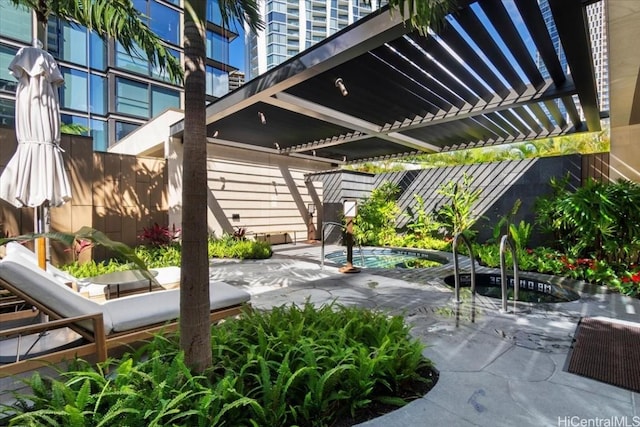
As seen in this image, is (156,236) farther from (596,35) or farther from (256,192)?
(596,35)

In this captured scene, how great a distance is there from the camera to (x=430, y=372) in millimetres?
2453

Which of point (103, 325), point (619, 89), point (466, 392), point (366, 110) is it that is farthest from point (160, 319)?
point (619, 89)

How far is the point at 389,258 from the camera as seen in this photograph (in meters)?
9.34

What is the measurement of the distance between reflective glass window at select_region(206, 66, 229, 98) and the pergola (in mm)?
14862

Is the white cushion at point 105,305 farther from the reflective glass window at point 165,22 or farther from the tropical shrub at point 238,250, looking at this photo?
the reflective glass window at point 165,22

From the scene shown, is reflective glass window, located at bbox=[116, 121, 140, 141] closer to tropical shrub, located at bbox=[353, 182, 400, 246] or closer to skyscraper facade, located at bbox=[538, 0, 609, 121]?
tropical shrub, located at bbox=[353, 182, 400, 246]

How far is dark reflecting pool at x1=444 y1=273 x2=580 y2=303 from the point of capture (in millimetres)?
4871

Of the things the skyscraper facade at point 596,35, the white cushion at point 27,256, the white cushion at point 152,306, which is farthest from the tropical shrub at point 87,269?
the skyscraper facade at point 596,35

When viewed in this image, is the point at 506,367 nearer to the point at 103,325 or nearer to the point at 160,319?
the point at 160,319

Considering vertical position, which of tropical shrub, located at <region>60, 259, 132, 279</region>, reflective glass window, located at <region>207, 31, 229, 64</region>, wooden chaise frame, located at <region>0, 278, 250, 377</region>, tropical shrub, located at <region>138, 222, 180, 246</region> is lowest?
tropical shrub, located at <region>60, 259, 132, 279</region>

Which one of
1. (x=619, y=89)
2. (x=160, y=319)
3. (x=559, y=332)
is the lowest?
(x=559, y=332)

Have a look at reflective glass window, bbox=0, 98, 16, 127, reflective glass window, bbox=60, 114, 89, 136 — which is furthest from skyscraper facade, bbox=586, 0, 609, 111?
reflective glass window, bbox=60, 114, 89, 136

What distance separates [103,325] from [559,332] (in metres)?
4.12

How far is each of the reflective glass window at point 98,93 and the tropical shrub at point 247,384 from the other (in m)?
20.0
